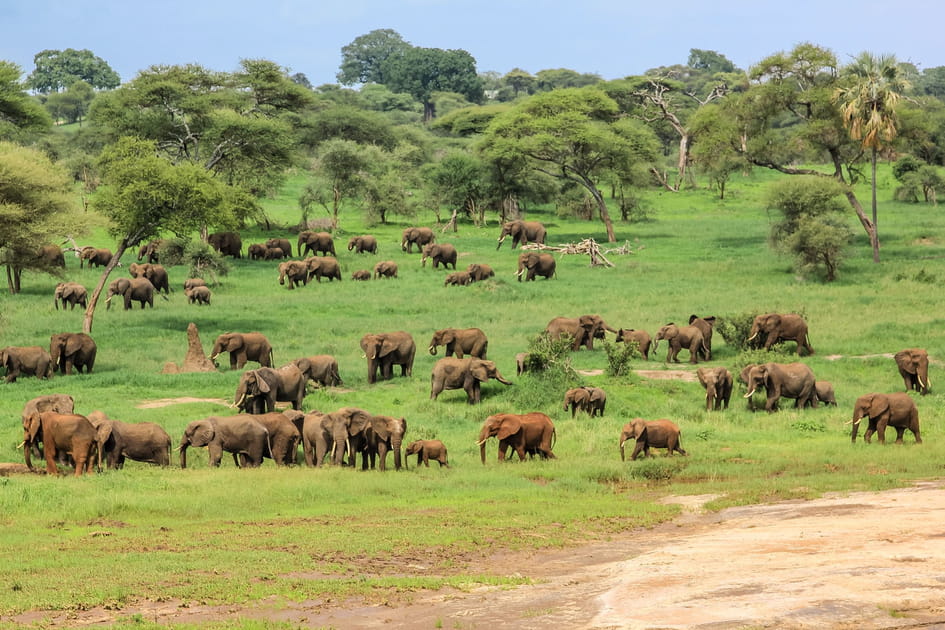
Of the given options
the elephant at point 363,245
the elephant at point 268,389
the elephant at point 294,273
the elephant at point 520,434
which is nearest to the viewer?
the elephant at point 520,434

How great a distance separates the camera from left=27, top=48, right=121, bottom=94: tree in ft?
500

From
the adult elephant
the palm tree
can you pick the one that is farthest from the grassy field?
the palm tree

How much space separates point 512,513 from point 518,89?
165357mm

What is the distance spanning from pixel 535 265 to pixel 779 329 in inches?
673

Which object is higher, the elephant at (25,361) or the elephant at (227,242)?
the elephant at (227,242)

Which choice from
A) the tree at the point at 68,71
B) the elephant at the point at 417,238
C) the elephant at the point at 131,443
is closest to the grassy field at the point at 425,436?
the elephant at the point at 131,443

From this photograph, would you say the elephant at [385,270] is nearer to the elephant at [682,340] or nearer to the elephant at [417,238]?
the elephant at [417,238]

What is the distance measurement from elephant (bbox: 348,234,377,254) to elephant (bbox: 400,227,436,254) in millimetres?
1752

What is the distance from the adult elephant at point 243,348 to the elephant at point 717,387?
1139cm

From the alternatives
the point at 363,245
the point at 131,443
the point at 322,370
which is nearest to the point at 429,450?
the point at 131,443

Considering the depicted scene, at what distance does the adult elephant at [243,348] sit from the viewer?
31.3m

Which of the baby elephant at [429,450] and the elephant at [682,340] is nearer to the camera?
the baby elephant at [429,450]

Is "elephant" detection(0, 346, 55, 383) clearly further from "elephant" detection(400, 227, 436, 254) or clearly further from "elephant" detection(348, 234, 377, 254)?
"elephant" detection(400, 227, 436, 254)

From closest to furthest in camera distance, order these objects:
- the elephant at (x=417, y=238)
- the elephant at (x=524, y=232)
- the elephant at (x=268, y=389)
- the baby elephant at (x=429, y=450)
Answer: the baby elephant at (x=429, y=450)
the elephant at (x=268, y=389)
the elephant at (x=417, y=238)
the elephant at (x=524, y=232)
